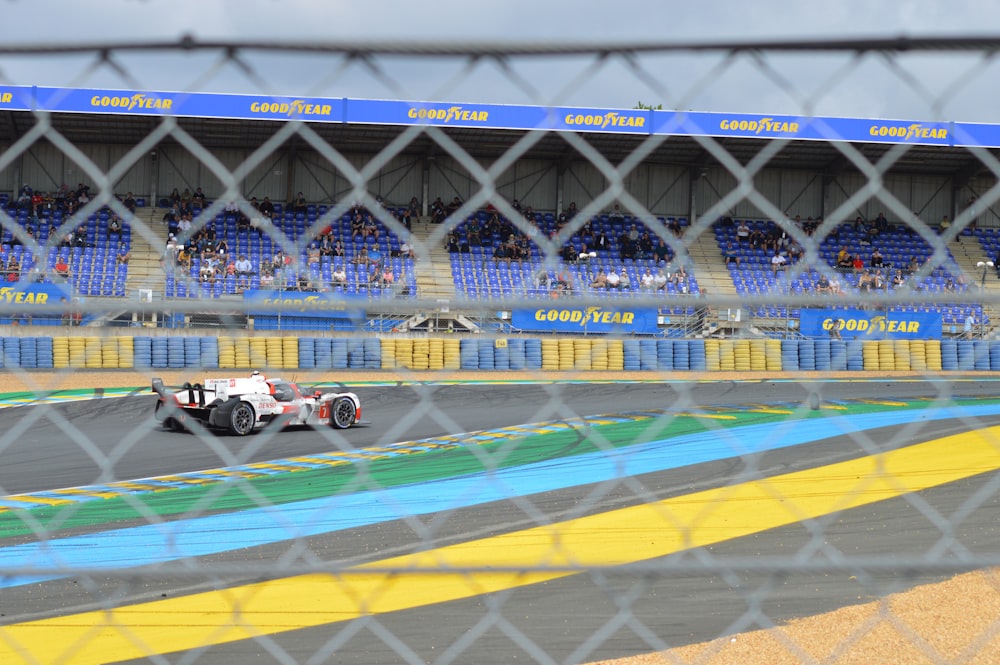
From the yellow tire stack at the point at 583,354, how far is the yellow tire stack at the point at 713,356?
214 centimetres

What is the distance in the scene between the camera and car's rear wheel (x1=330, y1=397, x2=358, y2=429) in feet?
35.7

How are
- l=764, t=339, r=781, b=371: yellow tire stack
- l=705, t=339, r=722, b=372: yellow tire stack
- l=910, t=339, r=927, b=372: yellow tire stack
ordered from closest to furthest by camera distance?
l=910, t=339, r=927, b=372: yellow tire stack
l=705, t=339, r=722, b=372: yellow tire stack
l=764, t=339, r=781, b=371: yellow tire stack

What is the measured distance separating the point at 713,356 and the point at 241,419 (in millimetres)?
9995

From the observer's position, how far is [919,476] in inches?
330

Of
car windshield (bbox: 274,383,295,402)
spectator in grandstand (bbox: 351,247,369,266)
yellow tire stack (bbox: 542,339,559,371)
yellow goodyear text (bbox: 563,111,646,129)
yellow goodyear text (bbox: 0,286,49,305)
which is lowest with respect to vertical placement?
car windshield (bbox: 274,383,295,402)

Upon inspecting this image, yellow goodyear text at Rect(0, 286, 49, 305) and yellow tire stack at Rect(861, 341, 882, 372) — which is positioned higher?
yellow goodyear text at Rect(0, 286, 49, 305)

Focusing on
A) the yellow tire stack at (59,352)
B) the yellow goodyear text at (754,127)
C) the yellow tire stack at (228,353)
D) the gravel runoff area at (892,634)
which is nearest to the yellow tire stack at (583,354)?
the yellow goodyear text at (754,127)

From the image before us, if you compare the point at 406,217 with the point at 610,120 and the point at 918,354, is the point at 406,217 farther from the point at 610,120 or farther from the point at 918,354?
the point at 918,354

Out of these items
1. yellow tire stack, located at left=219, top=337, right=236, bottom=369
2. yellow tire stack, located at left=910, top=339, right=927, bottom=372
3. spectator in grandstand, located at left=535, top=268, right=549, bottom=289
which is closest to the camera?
spectator in grandstand, located at left=535, top=268, right=549, bottom=289

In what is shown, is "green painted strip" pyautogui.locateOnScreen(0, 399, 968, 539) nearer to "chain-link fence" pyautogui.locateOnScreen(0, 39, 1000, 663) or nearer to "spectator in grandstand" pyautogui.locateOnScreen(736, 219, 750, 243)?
"chain-link fence" pyautogui.locateOnScreen(0, 39, 1000, 663)

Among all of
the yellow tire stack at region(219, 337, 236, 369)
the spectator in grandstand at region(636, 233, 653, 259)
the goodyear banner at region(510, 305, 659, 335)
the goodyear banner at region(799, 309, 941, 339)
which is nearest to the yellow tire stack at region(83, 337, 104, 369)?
the yellow tire stack at region(219, 337, 236, 369)

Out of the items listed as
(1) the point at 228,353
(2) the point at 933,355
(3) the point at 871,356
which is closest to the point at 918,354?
(2) the point at 933,355

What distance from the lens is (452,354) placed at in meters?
15.5

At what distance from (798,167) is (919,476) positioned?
1426 cm
